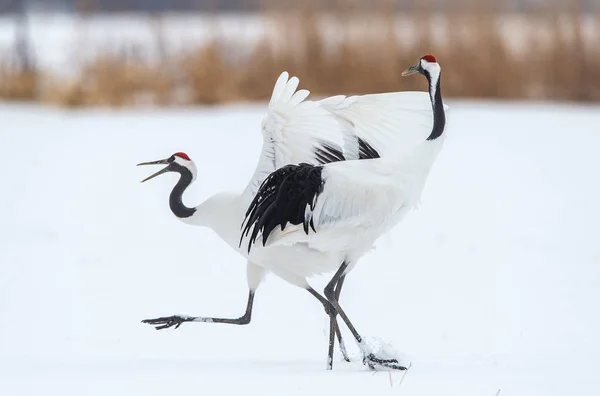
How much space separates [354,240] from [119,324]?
2.04 metres

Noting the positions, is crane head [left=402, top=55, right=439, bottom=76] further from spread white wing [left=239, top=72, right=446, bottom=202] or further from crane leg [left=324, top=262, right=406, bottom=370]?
crane leg [left=324, top=262, right=406, bottom=370]

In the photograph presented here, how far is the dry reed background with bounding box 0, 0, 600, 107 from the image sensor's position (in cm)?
1370

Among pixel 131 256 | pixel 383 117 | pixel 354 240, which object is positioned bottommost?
pixel 131 256

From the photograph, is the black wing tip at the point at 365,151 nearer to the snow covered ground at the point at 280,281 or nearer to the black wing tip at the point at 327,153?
the black wing tip at the point at 327,153

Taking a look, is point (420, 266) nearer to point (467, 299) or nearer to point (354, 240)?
point (467, 299)

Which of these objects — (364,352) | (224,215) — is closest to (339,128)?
(224,215)

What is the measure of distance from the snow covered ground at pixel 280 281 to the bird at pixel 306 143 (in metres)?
0.44

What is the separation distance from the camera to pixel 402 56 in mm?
13719

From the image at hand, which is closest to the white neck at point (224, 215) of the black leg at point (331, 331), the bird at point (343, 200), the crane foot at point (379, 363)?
the bird at point (343, 200)

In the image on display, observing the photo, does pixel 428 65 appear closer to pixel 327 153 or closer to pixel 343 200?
pixel 327 153

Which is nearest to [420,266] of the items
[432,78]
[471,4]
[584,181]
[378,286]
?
[378,286]

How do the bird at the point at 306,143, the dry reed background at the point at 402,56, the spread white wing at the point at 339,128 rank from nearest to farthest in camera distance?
the bird at the point at 306,143
the spread white wing at the point at 339,128
the dry reed background at the point at 402,56

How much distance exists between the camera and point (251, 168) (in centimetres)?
1122

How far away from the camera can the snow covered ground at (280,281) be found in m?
4.27
